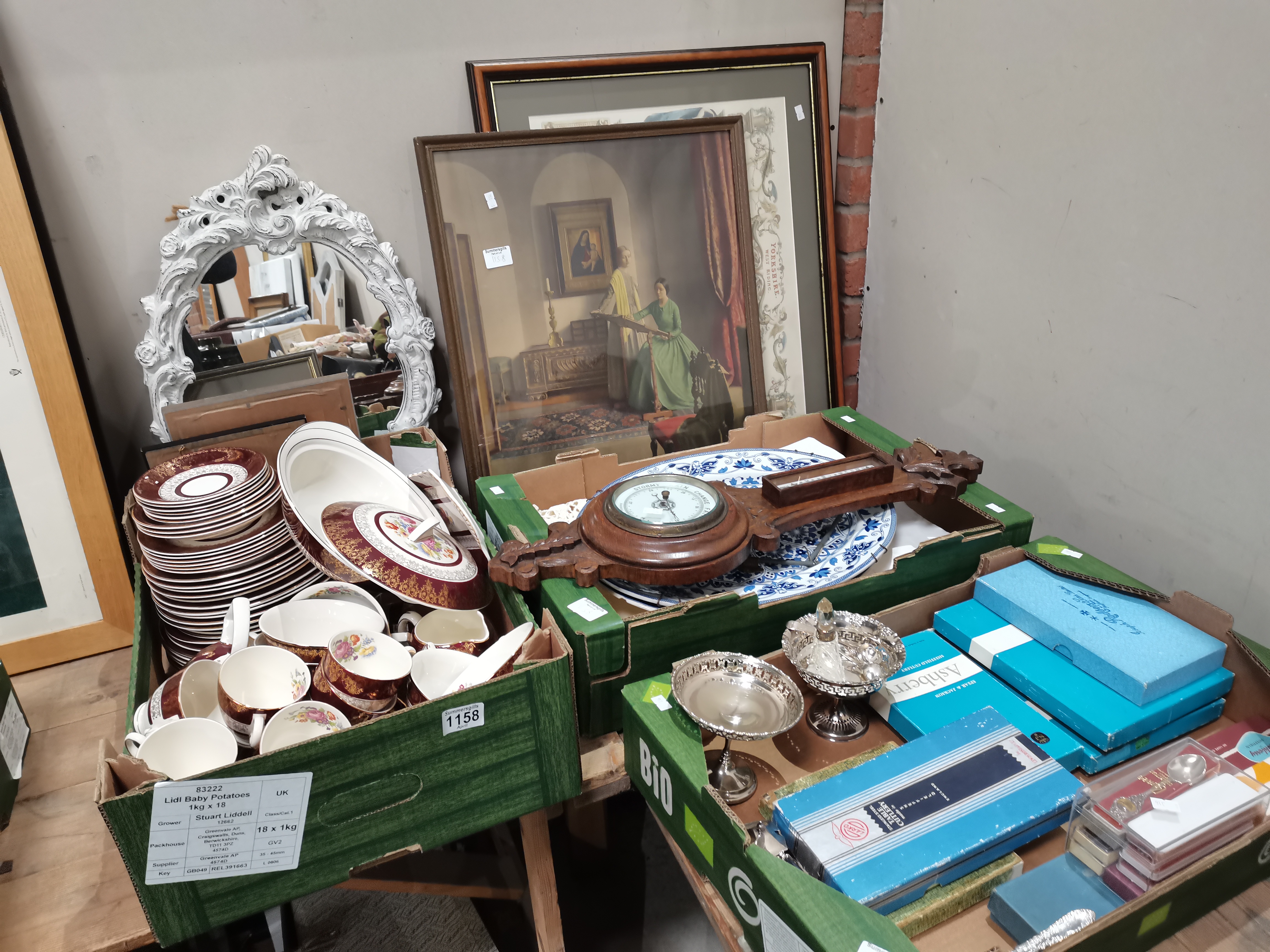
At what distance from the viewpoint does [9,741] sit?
110cm

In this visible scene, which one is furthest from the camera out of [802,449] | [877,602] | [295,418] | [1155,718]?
[802,449]

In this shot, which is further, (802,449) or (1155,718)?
(802,449)

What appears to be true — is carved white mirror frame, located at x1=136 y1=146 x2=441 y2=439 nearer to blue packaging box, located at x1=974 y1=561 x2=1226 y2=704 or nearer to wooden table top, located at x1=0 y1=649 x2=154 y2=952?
wooden table top, located at x1=0 y1=649 x2=154 y2=952

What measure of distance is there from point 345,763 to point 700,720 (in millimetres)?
381

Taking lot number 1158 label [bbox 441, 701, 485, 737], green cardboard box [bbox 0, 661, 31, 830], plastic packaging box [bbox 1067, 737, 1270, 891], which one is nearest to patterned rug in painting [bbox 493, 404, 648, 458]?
lot number 1158 label [bbox 441, 701, 485, 737]

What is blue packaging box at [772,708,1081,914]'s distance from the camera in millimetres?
780

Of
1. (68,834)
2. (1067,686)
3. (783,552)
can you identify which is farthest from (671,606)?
(68,834)

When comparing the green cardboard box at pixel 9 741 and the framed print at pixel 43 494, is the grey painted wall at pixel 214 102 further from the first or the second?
the green cardboard box at pixel 9 741

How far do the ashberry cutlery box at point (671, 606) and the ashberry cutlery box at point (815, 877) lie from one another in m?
0.04

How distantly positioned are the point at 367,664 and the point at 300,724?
0.11 meters

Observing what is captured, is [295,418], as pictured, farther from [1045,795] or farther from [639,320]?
[1045,795]

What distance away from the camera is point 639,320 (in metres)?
1.56

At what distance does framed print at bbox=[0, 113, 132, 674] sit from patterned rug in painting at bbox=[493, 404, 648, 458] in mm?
650

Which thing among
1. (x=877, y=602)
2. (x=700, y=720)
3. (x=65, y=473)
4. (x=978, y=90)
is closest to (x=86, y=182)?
(x=65, y=473)
